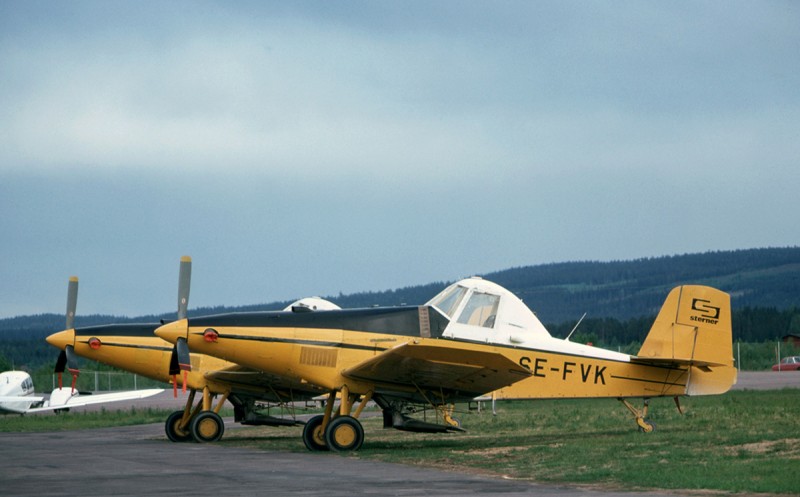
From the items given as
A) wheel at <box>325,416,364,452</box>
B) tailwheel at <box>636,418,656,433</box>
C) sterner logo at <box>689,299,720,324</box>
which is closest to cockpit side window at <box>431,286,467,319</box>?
wheel at <box>325,416,364,452</box>

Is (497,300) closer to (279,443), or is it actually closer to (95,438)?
(279,443)

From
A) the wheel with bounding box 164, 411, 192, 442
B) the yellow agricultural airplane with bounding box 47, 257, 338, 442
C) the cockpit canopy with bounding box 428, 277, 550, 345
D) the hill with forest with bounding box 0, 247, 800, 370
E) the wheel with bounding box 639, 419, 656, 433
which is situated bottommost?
the wheel with bounding box 164, 411, 192, 442

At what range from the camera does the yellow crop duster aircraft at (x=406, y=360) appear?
734 inches

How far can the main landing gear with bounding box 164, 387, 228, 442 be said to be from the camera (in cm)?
2252

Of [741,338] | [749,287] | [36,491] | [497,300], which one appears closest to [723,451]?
[497,300]

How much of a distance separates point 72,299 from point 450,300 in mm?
11463

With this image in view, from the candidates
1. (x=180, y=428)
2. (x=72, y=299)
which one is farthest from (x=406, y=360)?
(x=72, y=299)

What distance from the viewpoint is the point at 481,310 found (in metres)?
19.3

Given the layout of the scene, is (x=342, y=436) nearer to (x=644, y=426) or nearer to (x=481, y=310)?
(x=481, y=310)

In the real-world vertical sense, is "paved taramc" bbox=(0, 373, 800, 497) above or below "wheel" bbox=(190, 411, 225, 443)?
below

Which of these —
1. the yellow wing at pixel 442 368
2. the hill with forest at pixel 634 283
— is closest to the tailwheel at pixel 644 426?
the yellow wing at pixel 442 368

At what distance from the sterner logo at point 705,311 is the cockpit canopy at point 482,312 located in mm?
3233

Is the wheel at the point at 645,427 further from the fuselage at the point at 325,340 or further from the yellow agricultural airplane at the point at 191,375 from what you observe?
the yellow agricultural airplane at the point at 191,375

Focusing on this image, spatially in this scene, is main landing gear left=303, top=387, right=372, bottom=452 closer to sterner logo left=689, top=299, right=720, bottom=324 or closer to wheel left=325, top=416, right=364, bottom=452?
wheel left=325, top=416, right=364, bottom=452
